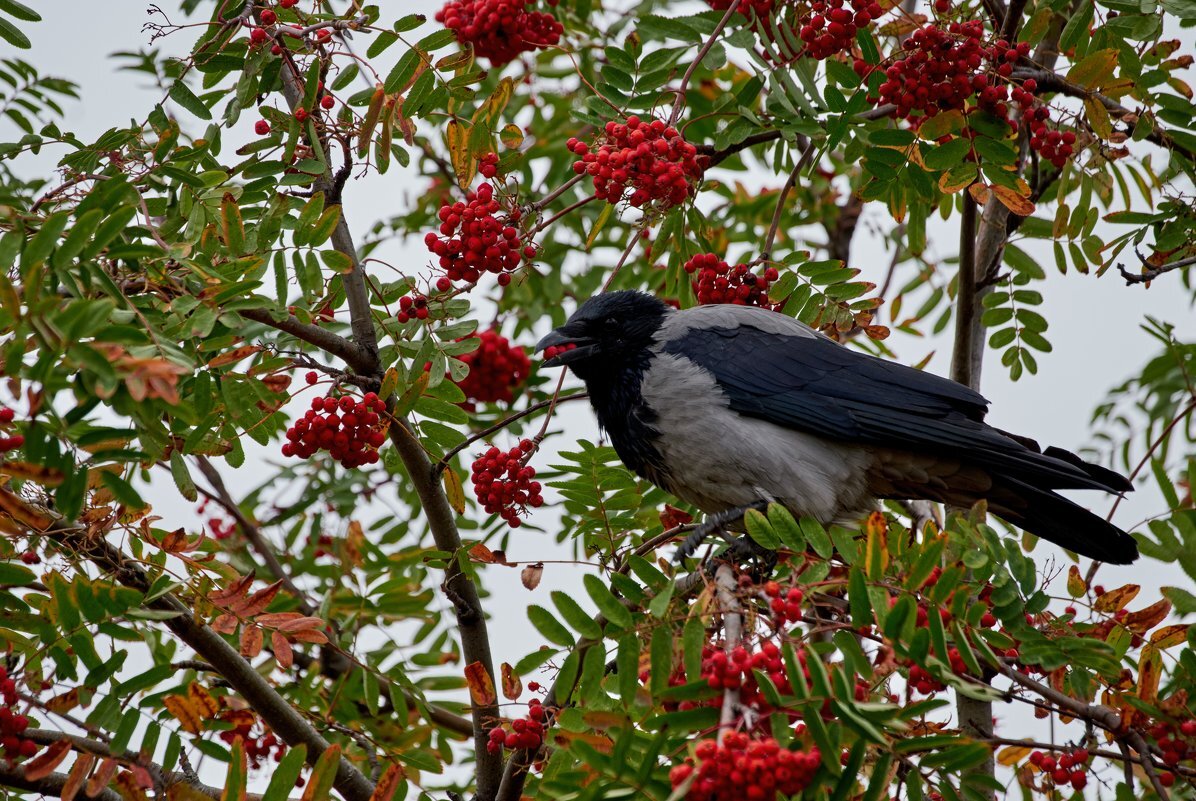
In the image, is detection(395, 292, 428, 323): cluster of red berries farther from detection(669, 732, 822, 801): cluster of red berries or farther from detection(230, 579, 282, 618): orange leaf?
detection(669, 732, 822, 801): cluster of red berries

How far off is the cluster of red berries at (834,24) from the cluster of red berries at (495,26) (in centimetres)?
98

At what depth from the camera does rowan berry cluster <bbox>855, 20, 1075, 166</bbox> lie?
391cm

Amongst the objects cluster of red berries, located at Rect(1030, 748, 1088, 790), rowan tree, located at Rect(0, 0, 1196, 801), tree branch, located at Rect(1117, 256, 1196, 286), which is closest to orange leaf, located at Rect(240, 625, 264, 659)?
rowan tree, located at Rect(0, 0, 1196, 801)

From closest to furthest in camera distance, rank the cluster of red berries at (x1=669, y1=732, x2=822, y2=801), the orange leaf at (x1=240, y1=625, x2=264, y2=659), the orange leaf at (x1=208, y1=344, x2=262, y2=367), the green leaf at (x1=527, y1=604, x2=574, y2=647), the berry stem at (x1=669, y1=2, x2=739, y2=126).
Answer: the cluster of red berries at (x1=669, y1=732, x2=822, y2=801)
the green leaf at (x1=527, y1=604, x2=574, y2=647)
the orange leaf at (x1=208, y1=344, x2=262, y2=367)
the orange leaf at (x1=240, y1=625, x2=264, y2=659)
the berry stem at (x1=669, y1=2, x2=739, y2=126)

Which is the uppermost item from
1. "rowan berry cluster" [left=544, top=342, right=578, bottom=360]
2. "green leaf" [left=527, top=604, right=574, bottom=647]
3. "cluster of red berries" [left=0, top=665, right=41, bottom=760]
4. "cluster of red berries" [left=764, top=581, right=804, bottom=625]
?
"rowan berry cluster" [left=544, top=342, right=578, bottom=360]

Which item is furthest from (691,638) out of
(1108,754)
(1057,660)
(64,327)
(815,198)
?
(815,198)

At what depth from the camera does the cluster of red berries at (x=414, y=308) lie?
420cm

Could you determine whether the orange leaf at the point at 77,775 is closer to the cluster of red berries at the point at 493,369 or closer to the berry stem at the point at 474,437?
the berry stem at the point at 474,437

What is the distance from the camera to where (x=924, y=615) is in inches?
131

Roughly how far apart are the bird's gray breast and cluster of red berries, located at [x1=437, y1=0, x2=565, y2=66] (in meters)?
1.47

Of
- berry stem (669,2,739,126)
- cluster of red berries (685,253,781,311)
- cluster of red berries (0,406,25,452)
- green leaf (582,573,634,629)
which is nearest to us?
cluster of red berries (0,406,25,452)

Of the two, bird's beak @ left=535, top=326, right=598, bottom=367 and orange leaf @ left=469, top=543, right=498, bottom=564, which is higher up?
bird's beak @ left=535, top=326, right=598, bottom=367

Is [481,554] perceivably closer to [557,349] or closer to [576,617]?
[576,617]

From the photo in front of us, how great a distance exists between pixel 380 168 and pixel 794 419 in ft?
6.33
